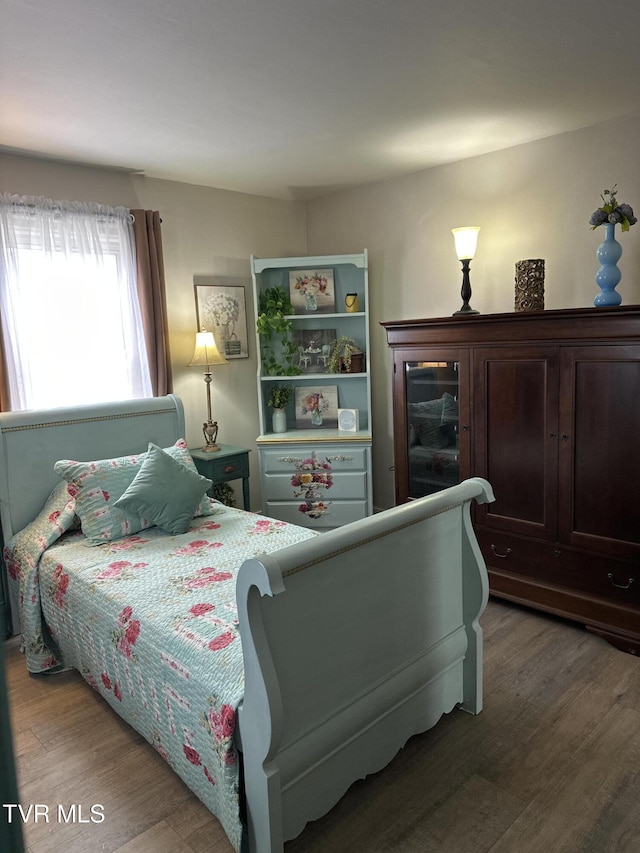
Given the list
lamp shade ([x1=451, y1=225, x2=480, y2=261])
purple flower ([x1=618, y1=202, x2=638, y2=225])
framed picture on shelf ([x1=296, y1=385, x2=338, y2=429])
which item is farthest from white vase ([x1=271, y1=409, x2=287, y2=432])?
purple flower ([x1=618, y1=202, x2=638, y2=225])

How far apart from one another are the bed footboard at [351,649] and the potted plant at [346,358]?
7.17 ft

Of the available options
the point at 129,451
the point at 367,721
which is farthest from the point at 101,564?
the point at 367,721

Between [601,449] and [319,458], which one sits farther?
[319,458]

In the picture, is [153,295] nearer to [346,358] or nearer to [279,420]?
[279,420]

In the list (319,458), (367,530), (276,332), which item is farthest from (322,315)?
(367,530)

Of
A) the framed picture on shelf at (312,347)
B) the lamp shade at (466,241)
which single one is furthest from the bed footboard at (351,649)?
the framed picture on shelf at (312,347)

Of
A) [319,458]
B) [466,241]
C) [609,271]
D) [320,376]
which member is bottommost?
[319,458]

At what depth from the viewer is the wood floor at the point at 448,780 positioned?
184 centimetres

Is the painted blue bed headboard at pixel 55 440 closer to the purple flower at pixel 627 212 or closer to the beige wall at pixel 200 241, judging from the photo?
the beige wall at pixel 200 241

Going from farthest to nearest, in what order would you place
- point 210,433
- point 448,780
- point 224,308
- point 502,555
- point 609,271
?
point 224,308 → point 210,433 → point 502,555 → point 609,271 → point 448,780

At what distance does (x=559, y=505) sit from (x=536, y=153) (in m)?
1.96

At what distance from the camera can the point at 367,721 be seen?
1957 millimetres

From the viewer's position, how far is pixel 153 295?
3.83 m

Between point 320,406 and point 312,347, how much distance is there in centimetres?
44
